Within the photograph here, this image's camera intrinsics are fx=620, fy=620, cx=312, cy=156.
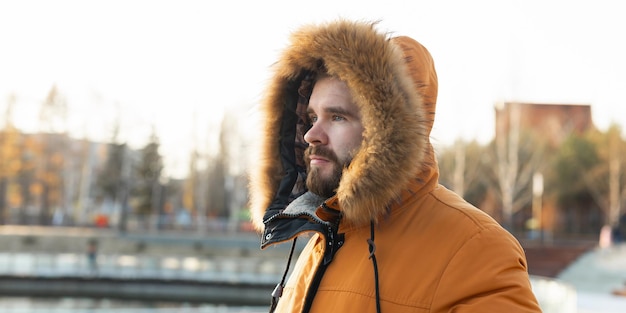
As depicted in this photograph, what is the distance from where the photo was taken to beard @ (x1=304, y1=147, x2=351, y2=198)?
199cm

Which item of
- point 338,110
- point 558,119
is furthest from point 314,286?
point 558,119

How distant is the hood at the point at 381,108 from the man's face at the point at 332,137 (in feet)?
0.21

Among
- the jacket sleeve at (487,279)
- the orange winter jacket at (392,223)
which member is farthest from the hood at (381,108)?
the jacket sleeve at (487,279)

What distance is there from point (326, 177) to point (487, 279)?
0.66 m

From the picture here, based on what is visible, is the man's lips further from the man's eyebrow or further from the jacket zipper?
the jacket zipper

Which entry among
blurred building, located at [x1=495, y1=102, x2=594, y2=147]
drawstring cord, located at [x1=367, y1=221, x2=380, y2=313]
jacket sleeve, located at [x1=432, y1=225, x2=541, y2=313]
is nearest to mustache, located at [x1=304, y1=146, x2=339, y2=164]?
drawstring cord, located at [x1=367, y1=221, x2=380, y2=313]

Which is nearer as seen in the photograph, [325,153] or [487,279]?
[487,279]

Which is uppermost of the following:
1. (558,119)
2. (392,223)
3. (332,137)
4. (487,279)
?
(558,119)

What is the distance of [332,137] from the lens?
6.52 feet

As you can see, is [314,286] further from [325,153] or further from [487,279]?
[487,279]

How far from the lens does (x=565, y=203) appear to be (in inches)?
1672

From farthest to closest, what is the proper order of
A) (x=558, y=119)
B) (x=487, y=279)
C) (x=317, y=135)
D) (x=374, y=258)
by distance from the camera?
(x=558, y=119), (x=317, y=135), (x=374, y=258), (x=487, y=279)

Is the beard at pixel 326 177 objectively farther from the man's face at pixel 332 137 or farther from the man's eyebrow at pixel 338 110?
the man's eyebrow at pixel 338 110

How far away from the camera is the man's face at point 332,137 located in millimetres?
1973
